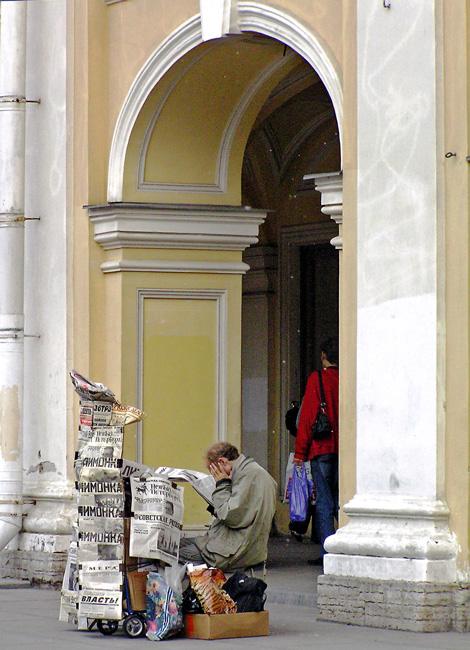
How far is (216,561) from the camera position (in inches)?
315

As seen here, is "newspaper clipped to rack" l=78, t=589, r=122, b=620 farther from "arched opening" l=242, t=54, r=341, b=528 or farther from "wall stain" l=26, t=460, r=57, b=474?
"arched opening" l=242, t=54, r=341, b=528

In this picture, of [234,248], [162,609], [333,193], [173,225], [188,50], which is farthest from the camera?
[234,248]

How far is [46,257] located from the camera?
11.0 meters

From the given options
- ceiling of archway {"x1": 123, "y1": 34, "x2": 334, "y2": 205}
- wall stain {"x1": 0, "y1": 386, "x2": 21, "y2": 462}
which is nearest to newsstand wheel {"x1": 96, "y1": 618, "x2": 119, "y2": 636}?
wall stain {"x1": 0, "y1": 386, "x2": 21, "y2": 462}

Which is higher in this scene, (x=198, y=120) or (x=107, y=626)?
(x=198, y=120)

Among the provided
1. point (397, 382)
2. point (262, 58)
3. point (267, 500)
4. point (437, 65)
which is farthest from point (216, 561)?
point (262, 58)

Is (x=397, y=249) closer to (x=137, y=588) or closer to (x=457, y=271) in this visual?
(x=457, y=271)

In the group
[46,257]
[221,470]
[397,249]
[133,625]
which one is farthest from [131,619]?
[46,257]

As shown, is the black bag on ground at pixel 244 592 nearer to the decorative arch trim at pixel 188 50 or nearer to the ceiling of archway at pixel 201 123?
the decorative arch trim at pixel 188 50

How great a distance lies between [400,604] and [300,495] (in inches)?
132

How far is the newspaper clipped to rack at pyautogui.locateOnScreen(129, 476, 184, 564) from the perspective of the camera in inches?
305

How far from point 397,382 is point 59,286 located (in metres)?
3.76

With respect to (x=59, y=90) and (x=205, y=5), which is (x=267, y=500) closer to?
(x=205, y=5)

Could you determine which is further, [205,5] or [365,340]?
[205,5]
